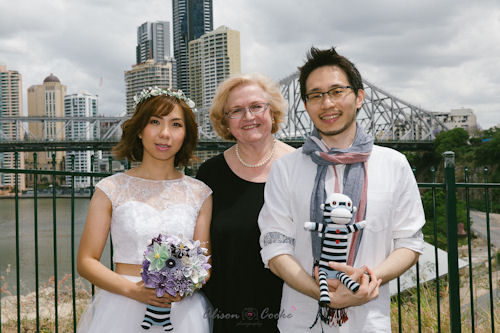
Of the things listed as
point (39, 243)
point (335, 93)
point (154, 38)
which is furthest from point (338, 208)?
point (154, 38)

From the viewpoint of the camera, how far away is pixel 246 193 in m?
2.22

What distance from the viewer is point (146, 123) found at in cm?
197

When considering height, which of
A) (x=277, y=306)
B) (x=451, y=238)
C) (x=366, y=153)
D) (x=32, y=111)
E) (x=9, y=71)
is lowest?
(x=277, y=306)

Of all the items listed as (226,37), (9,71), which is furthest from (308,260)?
(9,71)

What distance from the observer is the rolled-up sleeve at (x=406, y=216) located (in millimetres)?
1642

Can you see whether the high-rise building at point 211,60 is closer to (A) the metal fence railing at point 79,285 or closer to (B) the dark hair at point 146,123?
(A) the metal fence railing at point 79,285

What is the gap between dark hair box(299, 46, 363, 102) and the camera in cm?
169

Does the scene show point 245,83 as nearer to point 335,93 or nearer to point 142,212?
point 335,93

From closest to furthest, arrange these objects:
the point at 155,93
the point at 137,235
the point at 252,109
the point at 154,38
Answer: the point at 137,235
the point at 155,93
the point at 252,109
the point at 154,38

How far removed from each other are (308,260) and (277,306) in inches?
21.9

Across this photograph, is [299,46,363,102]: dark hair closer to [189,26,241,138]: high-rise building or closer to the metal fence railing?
the metal fence railing

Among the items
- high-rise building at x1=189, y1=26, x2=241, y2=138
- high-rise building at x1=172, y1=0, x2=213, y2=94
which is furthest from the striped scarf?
high-rise building at x1=172, y1=0, x2=213, y2=94

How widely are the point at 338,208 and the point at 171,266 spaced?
0.67 m

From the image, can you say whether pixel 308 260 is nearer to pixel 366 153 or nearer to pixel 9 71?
pixel 366 153
